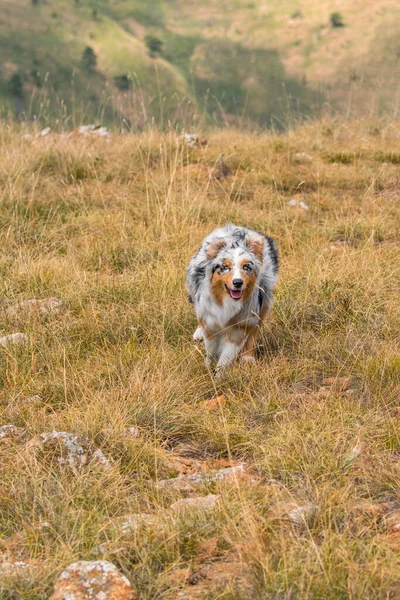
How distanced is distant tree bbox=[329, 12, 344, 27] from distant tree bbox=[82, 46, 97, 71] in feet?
105

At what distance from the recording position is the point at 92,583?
100.0 inches

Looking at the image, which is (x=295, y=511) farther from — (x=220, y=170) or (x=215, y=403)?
(x=220, y=170)

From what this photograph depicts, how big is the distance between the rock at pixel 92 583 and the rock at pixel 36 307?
9.42 feet

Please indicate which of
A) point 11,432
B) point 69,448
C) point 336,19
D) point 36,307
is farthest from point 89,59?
point 69,448

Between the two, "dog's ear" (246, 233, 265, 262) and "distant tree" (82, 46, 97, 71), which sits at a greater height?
"dog's ear" (246, 233, 265, 262)

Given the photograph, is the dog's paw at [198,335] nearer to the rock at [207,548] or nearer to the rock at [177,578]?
the rock at [207,548]

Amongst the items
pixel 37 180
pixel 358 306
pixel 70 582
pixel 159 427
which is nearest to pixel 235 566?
pixel 70 582

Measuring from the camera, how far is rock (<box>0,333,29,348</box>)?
474 centimetres

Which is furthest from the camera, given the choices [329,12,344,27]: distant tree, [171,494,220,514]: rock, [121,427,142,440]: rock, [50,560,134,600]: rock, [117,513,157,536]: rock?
[329,12,344,27]: distant tree

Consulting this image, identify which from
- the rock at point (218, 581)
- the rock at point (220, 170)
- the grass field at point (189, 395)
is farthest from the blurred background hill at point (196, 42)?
the rock at point (218, 581)

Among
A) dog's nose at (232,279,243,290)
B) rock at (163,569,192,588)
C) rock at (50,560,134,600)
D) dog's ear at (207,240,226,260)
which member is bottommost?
rock at (163,569,192,588)

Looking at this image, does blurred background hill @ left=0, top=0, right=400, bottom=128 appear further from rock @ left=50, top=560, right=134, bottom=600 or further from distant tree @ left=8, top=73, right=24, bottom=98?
rock @ left=50, top=560, right=134, bottom=600

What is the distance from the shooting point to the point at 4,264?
20.4ft

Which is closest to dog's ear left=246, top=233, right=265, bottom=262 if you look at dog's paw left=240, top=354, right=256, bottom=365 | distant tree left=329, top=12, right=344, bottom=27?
dog's paw left=240, top=354, right=256, bottom=365
